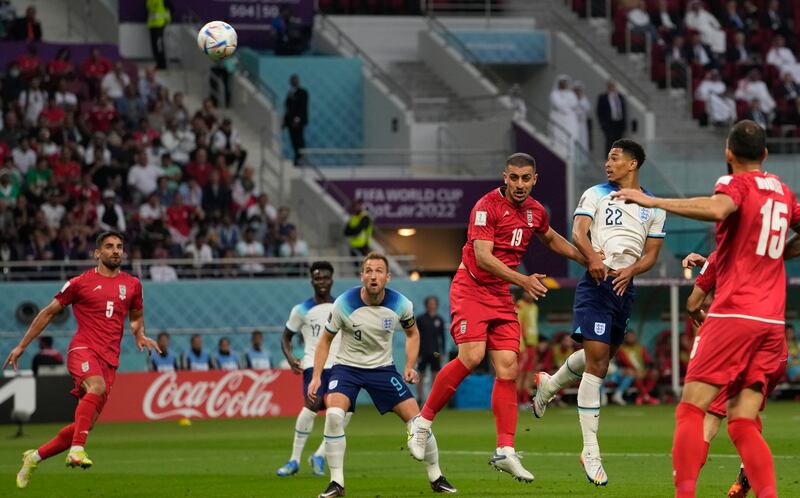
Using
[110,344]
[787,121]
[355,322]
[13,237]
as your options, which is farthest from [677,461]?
[787,121]

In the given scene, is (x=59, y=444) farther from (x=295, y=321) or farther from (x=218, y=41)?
→ (x=218, y=41)

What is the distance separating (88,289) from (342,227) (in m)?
18.2

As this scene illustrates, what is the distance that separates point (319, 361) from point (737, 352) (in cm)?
501

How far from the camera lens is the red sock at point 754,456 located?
30.4 feet

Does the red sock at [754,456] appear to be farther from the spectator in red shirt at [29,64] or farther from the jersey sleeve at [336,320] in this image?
the spectator in red shirt at [29,64]

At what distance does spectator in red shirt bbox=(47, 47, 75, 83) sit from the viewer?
3319 centimetres

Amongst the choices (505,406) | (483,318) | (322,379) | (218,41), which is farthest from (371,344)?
(218,41)

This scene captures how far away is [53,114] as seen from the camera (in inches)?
1276

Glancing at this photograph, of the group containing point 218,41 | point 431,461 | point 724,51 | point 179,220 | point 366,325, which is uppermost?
point 218,41

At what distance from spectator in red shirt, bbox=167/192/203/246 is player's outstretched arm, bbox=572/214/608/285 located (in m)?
19.0

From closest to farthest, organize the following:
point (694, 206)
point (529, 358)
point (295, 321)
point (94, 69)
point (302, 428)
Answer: point (694, 206) → point (302, 428) → point (295, 321) → point (529, 358) → point (94, 69)

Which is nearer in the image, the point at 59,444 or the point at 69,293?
the point at 59,444

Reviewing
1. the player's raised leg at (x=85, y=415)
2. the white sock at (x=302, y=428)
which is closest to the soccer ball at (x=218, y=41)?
the white sock at (x=302, y=428)

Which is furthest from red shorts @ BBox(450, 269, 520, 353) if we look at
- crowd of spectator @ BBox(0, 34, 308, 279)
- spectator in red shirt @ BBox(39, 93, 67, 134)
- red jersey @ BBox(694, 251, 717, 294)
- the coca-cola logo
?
spectator in red shirt @ BBox(39, 93, 67, 134)
